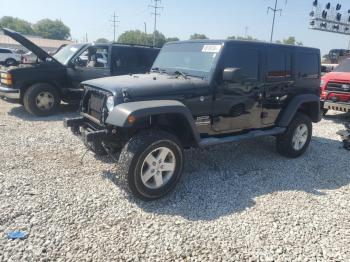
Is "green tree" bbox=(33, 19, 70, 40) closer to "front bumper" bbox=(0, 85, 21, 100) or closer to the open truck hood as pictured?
the open truck hood

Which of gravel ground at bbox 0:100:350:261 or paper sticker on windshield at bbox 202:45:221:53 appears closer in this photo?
gravel ground at bbox 0:100:350:261

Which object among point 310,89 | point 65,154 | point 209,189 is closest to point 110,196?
point 209,189

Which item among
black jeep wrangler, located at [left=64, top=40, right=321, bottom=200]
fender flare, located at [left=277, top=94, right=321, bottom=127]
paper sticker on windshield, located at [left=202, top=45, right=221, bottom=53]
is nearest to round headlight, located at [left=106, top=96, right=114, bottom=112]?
black jeep wrangler, located at [left=64, top=40, right=321, bottom=200]

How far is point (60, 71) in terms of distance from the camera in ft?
27.7

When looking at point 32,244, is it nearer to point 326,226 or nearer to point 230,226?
point 230,226

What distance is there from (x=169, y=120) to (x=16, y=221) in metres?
2.10

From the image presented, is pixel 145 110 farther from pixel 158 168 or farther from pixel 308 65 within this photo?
pixel 308 65

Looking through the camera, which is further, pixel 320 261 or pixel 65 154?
pixel 65 154

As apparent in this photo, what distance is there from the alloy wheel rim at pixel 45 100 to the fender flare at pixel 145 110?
5127mm

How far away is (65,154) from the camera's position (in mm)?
5504

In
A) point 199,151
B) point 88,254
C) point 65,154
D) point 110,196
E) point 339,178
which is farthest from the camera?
point 199,151

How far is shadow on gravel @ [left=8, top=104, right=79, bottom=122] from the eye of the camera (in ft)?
26.4

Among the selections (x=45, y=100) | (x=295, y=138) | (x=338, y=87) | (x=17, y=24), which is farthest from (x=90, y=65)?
(x=17, y=24)

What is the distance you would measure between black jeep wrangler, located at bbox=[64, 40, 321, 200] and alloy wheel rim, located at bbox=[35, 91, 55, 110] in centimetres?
388
